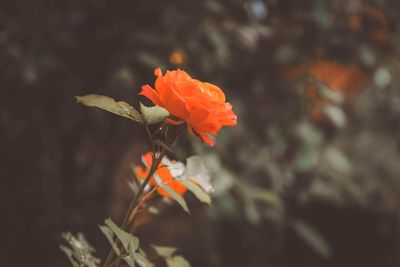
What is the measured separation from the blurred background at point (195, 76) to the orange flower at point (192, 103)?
2.33 feet

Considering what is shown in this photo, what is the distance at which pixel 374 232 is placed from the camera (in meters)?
2.69

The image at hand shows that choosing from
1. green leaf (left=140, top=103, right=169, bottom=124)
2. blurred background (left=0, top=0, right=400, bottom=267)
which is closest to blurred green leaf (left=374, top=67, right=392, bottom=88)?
blurred background (left=0, top=0, right=400, bottom=267)

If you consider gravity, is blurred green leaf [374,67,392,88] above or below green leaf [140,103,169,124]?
above

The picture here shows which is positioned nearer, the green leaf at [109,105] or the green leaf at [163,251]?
the green leaf at [109,105]

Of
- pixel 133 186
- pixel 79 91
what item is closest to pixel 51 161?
pixel 79 91

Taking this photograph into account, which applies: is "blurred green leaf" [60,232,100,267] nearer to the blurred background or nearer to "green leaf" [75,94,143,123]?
"green leaf" [75,94,143,123]

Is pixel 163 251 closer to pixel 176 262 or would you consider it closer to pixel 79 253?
pixel 176 262

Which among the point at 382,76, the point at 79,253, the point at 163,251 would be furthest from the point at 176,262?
the point at 382,76

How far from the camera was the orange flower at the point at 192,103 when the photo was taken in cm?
59

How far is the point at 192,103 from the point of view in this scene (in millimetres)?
593

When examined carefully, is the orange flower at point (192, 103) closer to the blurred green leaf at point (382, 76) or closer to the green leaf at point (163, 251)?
the green leaf at point (163, 251)

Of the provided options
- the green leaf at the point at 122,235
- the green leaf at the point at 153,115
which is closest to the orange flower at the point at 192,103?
the green leaf at the point at 153,115

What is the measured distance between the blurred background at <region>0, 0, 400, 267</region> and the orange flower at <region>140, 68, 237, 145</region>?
2.33ft

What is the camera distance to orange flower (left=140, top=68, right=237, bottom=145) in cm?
59
